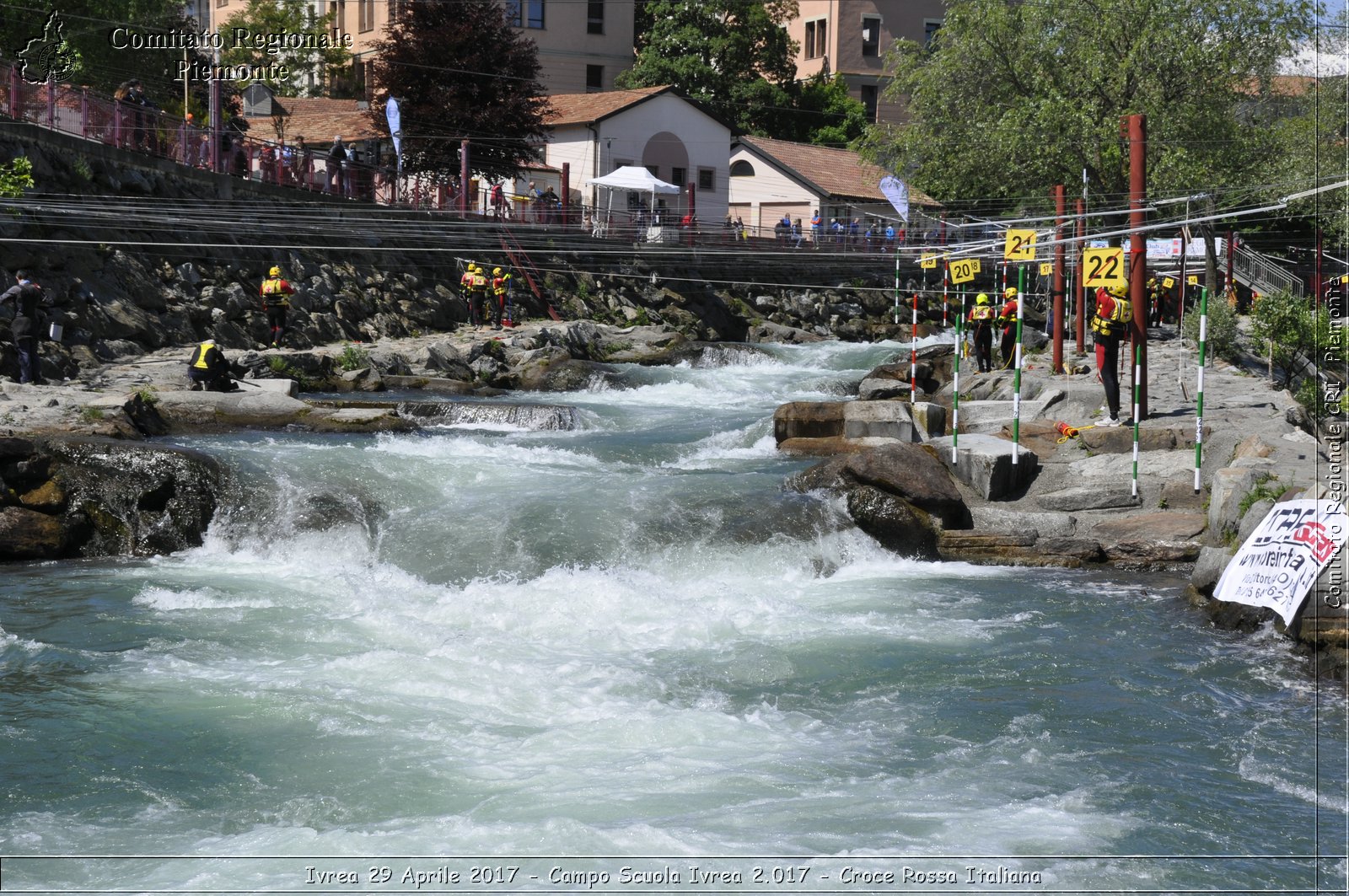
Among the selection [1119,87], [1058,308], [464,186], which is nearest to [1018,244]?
[1058,308]

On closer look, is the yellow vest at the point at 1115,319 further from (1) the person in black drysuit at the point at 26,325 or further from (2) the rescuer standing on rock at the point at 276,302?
(2) the rescuer standing on rock at the point at 276,302

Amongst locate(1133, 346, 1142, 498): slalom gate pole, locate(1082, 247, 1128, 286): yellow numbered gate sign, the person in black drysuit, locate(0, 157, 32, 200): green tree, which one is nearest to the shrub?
locate(1082, 247, 1128, 286): yellow numbered gate sign

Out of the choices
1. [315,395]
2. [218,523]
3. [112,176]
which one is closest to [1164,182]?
[315,395]

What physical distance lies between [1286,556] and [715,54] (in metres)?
46.2

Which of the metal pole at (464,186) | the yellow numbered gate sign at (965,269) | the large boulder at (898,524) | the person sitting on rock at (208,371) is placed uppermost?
the metal pole at (464,186)

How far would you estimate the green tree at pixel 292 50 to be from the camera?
48.5 meters

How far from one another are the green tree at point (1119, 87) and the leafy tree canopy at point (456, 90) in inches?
470

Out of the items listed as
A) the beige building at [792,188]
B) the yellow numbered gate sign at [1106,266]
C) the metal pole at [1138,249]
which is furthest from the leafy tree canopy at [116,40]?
→ the yellow numbered gate sign at [1106,266]

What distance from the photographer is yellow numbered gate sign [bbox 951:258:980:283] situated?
76.3 ft

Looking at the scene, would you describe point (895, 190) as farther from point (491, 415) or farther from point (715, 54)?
point (715, 54)

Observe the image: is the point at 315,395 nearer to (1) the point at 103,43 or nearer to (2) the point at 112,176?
(2) the point at 112,176

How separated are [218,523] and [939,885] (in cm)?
949

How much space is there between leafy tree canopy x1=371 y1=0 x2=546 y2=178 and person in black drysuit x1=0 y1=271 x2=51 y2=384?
20.0m

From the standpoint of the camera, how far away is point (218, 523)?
565 inches
